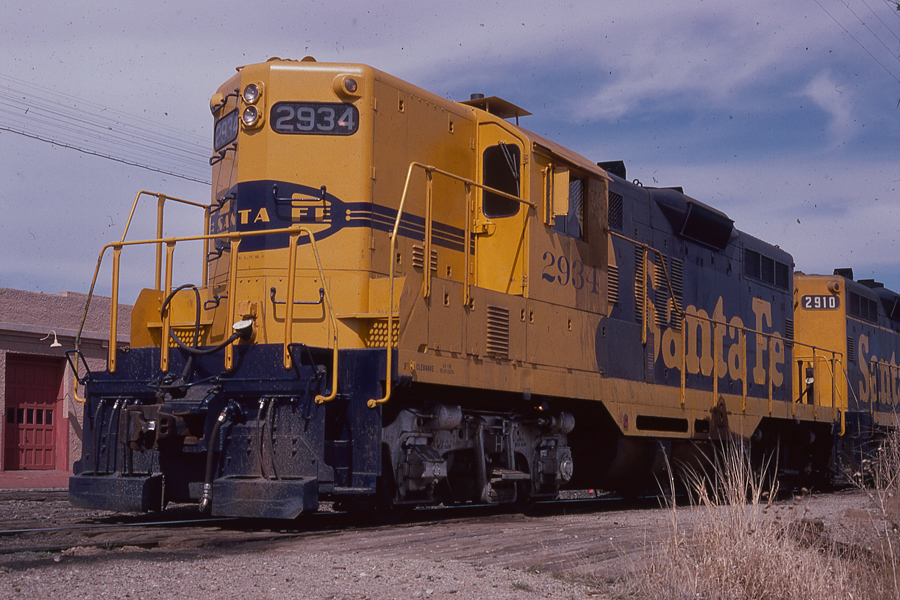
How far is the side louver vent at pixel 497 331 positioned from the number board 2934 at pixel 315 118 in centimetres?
195

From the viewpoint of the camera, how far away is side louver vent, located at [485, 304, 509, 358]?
7.94 m

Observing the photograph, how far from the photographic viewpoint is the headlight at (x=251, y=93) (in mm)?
7922

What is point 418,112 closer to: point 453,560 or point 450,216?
point 450,216

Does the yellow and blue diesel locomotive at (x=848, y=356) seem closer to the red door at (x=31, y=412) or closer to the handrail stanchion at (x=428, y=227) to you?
the handrail stanchion at (x=428, y=227)

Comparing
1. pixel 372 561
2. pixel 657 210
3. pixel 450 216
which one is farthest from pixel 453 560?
pixel 657 210

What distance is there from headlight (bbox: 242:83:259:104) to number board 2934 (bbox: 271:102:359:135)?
0.19 metres

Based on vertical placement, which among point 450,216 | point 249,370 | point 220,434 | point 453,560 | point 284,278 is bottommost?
point 453,560

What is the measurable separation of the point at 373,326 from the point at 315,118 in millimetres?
1928

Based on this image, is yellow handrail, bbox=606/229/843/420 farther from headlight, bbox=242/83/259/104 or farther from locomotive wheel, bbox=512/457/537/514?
headlight, bbox=242/83/259/104

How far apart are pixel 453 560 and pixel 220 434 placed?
2.25 metres

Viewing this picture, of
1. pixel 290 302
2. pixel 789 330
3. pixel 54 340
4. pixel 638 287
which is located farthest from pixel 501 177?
pixel 54 340

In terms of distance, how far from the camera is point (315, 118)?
7.87m

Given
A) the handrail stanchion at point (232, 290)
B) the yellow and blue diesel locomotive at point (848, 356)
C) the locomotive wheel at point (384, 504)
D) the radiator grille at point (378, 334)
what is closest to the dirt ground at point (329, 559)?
the locomotive wheel at point (384, 504)

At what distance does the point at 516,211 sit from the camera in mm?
8547
